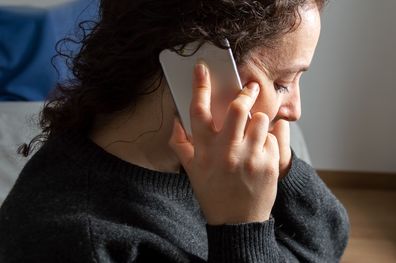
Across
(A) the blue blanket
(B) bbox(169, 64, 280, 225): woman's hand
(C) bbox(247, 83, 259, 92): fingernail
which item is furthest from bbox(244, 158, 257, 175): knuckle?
(A) the blue blanket

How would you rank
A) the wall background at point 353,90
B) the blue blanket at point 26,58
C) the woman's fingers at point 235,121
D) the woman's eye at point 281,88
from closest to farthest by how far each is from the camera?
the woman's fingers at point 235,121, the woman's eye at point 281,88, the blue blanket at point 26,58, the wall background at point 353,90

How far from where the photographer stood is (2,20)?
81.0 inches

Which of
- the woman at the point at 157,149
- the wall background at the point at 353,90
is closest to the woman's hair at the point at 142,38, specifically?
the woman at the point at 157,149

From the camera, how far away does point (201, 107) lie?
74 cm

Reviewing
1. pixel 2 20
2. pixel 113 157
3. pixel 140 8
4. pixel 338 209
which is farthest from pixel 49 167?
pixel 2 20

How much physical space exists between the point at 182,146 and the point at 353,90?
1769 millimetres

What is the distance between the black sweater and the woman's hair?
6 centimetres

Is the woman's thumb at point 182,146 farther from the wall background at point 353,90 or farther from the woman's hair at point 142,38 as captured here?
the wall background at point 353,90

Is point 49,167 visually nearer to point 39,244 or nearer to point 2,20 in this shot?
point 39,244

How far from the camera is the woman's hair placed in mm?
758

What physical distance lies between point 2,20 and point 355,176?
1470mm

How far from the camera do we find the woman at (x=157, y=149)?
2.41ft

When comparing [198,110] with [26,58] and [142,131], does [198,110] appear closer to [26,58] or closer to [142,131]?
[142,131]

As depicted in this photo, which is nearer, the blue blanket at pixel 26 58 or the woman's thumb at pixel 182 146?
the woman's thumb at pixel 182 146
